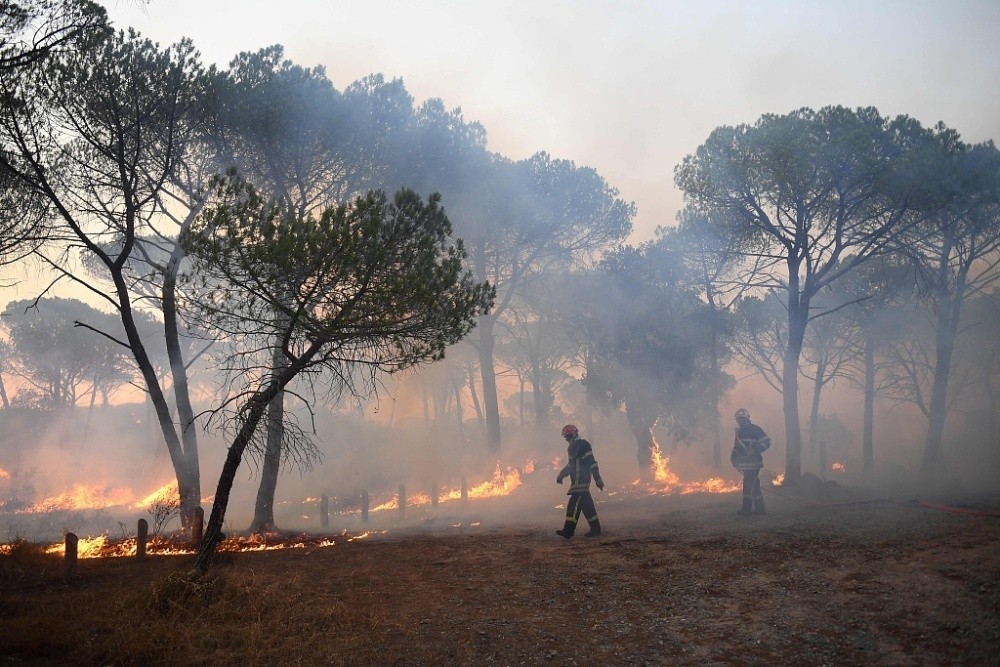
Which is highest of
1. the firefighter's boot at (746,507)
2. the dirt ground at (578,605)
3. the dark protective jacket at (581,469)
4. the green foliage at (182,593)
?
the dark protective jacket at (581,469)

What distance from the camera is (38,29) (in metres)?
9.05

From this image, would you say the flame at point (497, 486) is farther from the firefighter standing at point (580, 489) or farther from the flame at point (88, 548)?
the flame at point (88, 548)

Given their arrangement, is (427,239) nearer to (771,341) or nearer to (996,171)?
(996,171)

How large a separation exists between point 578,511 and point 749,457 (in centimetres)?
441

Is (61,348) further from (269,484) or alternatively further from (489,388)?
(269,484)

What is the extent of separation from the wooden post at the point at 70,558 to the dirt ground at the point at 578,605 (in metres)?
0.22

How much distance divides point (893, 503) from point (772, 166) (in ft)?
31.6

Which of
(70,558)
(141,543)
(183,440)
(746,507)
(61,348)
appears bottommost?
(746,507)

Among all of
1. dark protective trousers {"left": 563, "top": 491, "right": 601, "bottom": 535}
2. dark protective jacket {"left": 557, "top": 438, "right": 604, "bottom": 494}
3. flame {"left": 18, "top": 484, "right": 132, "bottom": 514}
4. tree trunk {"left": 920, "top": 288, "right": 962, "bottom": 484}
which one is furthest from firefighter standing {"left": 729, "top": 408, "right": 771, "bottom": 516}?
flame {"left": 18, "top": 484, "right": 132, "bottom": 514}

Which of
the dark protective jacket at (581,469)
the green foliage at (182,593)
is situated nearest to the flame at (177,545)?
the green foliage at (182,593)

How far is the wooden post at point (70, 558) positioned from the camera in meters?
8.99

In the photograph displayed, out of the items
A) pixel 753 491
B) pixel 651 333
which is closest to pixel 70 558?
pixel 753 491

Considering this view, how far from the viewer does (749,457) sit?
1317 cm

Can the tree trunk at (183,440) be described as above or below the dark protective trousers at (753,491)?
above
